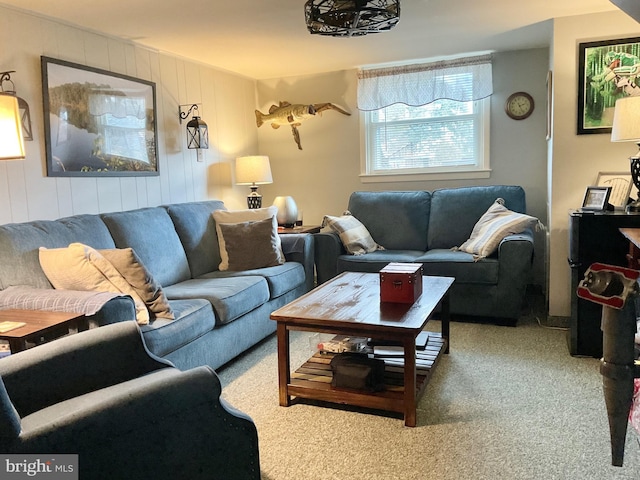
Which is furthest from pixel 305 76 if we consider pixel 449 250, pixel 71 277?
pixel 71 277

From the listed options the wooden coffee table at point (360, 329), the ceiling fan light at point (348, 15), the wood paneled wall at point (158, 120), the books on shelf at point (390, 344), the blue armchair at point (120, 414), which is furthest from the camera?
the wood paneled wall at point (158, 120)

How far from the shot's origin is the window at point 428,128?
15.0 feet

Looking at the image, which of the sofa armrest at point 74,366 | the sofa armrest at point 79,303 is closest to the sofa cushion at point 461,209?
the sofa armrest at point 79,303

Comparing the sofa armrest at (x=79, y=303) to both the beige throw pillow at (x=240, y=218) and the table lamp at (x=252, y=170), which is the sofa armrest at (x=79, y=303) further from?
the table lamp at (x=252, y=170)

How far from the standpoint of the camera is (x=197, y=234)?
3.80 m

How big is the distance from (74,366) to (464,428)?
1.59 metres

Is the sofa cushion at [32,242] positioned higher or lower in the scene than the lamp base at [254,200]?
lower

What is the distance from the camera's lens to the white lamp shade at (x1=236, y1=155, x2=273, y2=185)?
182 inches

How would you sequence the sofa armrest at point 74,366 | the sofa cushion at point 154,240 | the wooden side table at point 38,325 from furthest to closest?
1. the sofa cushion at point 154,240
2. the wooden side table at point 38,325
3. the sofa armrest at point 74,366

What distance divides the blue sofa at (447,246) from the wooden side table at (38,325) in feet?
7.65

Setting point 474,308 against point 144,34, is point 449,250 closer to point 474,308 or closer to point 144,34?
point 474,308

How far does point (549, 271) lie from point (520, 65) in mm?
1841

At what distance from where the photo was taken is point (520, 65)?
4.37 m

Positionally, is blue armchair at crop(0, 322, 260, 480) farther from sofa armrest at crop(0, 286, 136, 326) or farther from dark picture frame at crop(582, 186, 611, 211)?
dark picture frame at crop(582, 186, 611, 211)
